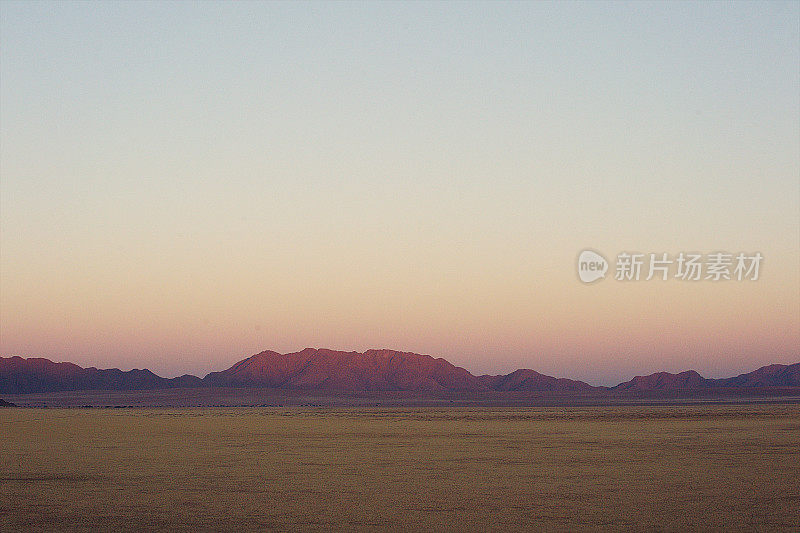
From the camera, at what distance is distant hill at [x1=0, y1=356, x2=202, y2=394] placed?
604 feet

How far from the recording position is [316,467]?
20172mm

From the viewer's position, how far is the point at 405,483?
56.4ft

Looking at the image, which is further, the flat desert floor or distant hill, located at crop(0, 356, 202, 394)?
distant hill, located at crop(0, 356, 202, 394)

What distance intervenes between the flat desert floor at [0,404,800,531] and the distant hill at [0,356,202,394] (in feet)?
529

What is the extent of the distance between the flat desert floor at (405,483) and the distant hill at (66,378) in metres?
161

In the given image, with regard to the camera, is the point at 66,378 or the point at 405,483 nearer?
the point at 405,483

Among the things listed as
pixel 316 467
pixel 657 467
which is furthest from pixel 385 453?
pixel 657 467

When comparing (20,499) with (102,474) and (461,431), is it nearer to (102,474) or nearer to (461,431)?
(102,474)

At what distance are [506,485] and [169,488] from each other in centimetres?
604

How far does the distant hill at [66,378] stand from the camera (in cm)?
18400

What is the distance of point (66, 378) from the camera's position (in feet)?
630

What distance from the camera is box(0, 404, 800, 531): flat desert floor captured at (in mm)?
12945

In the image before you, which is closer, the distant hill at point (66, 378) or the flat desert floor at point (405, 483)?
the flat desert floor at point (405, 483)

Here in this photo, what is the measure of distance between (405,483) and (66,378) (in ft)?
621
